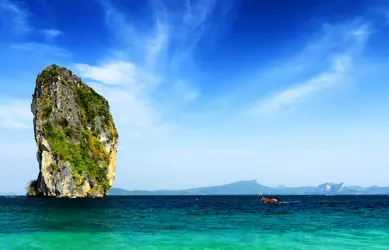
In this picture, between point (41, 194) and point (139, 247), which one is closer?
point (139, 247)

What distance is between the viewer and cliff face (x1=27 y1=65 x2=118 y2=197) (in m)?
99.2

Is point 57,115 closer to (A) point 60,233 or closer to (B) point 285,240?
(A) point 60,233

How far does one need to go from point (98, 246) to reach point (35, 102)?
9542 centimetres

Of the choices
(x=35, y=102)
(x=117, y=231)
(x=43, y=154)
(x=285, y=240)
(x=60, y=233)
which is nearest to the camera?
(x=285, y=240)

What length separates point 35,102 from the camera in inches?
4264

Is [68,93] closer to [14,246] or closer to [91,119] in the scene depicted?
[91,119]

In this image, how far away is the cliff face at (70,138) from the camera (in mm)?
99250

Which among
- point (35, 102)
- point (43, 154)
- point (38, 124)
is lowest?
point (43, 154)

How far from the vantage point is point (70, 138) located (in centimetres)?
10406

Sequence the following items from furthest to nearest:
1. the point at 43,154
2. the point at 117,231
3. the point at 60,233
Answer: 1. the point at 43,154
2. the point at 117,231
3. the point at 60,233

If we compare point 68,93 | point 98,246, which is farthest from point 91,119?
point 98,246

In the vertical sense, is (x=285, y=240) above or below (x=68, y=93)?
below

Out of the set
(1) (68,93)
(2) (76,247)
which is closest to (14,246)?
(2) (76,247)

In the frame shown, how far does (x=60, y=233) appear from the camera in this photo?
28.8 meters
